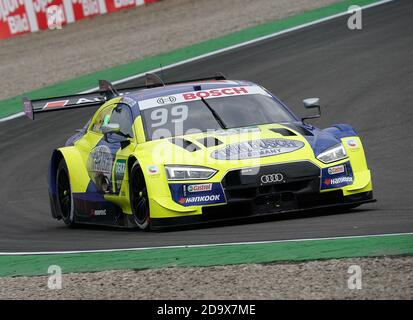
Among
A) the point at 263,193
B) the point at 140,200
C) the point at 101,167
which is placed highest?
the point at 101,167

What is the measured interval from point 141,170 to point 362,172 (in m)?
2.04

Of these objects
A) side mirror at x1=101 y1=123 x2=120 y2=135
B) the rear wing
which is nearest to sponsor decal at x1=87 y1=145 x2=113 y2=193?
side mirror at x1=101 y1=123 x2=120 y2=135

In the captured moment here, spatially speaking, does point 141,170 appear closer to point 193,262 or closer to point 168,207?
point 168,207

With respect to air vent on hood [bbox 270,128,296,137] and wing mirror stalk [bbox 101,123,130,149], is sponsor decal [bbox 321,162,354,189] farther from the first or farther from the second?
wing mirror stalk [bbox 101,123,130,149]

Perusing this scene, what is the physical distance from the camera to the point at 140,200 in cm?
1062

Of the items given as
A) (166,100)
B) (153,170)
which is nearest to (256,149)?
(153,170)

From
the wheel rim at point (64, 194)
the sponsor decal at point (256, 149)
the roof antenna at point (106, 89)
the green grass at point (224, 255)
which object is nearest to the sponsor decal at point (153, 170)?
the sponsor decal at point (256, 149)

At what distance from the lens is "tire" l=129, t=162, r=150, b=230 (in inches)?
412

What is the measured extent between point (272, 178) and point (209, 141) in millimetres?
760

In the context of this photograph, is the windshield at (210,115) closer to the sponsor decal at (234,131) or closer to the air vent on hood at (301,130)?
the sponsor decal at (234,131)

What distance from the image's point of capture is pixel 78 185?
478 inches

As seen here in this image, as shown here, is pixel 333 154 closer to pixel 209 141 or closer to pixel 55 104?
pixel 209 141

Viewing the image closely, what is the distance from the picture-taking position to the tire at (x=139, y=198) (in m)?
10.5

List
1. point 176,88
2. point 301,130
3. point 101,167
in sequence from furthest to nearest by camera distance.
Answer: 1. point 176,88
2. point 101,167
3. point 301,130
